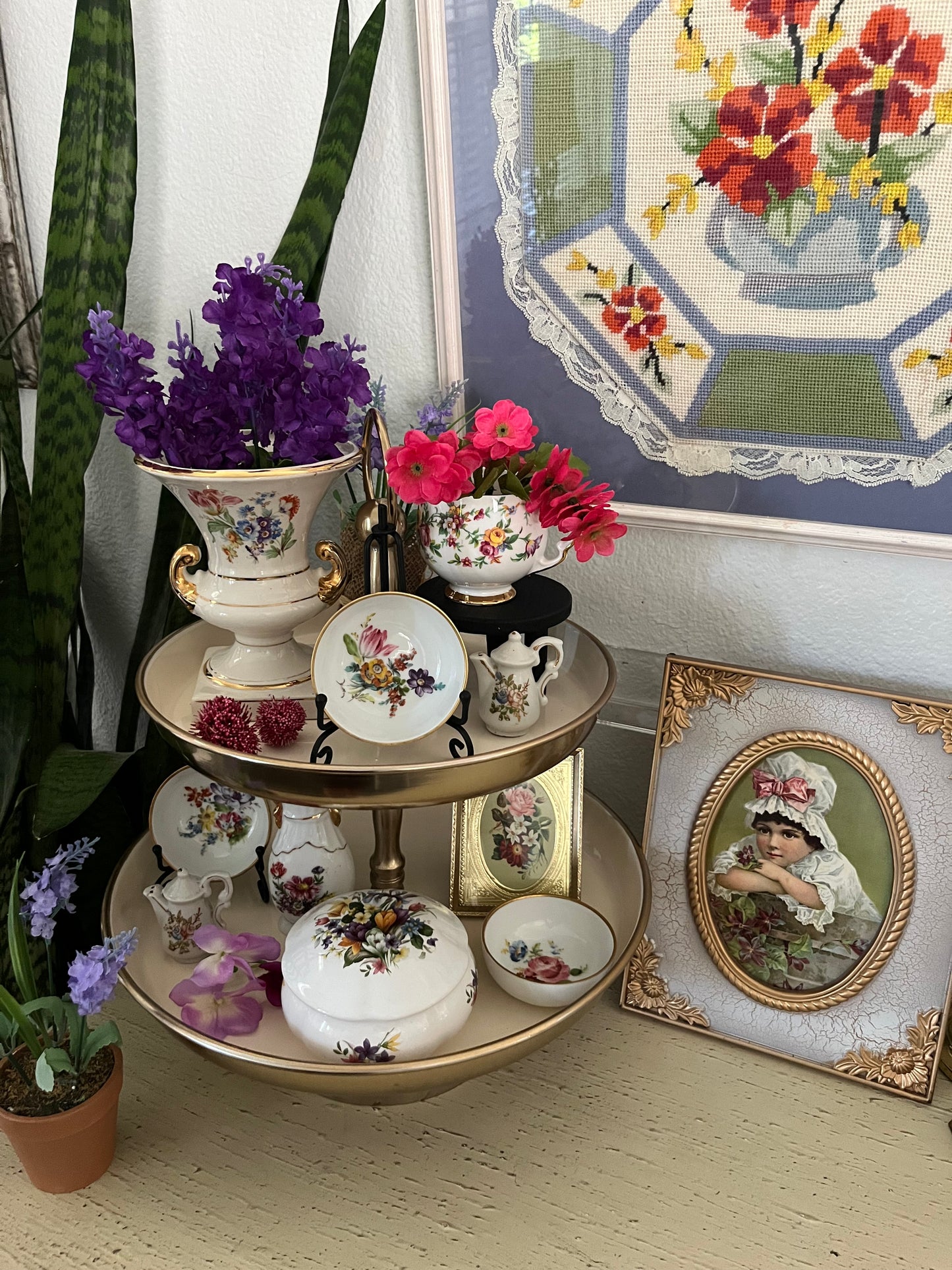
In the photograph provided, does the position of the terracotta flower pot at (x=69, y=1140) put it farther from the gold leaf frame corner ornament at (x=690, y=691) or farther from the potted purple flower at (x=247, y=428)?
the gold leaf frame corner ornament at (x=690, y=691)

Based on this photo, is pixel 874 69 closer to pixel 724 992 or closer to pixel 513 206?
pixel 513 206

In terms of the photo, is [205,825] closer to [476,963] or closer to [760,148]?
[476,963]

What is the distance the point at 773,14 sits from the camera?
79cm

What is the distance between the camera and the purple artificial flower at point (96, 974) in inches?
29.6

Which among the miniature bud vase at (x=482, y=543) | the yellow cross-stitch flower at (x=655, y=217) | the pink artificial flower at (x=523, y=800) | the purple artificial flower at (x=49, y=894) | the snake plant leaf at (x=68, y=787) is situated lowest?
the pink artificial flower at (x=523, y=800)

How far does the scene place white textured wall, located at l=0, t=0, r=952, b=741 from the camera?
949mm

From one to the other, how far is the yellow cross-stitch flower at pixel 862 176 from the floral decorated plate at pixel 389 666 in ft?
1.69

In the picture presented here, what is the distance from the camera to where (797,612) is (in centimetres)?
97

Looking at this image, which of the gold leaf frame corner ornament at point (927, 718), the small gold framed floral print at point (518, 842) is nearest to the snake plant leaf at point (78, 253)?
the small gold framed floral print at point (518, 842)

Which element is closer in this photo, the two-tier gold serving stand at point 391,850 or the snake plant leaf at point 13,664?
the two-tier gold serving stand at point 391,850

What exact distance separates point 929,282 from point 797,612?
0.33 metres

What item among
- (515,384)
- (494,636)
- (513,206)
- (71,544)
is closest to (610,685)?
(494,636)

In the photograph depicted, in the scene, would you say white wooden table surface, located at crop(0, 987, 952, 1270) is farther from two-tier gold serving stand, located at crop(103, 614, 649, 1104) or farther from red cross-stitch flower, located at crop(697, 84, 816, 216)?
red cross-stitch flower, located at crop(697, 84, 816, 216)

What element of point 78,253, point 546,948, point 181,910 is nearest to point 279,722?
point 181,910
